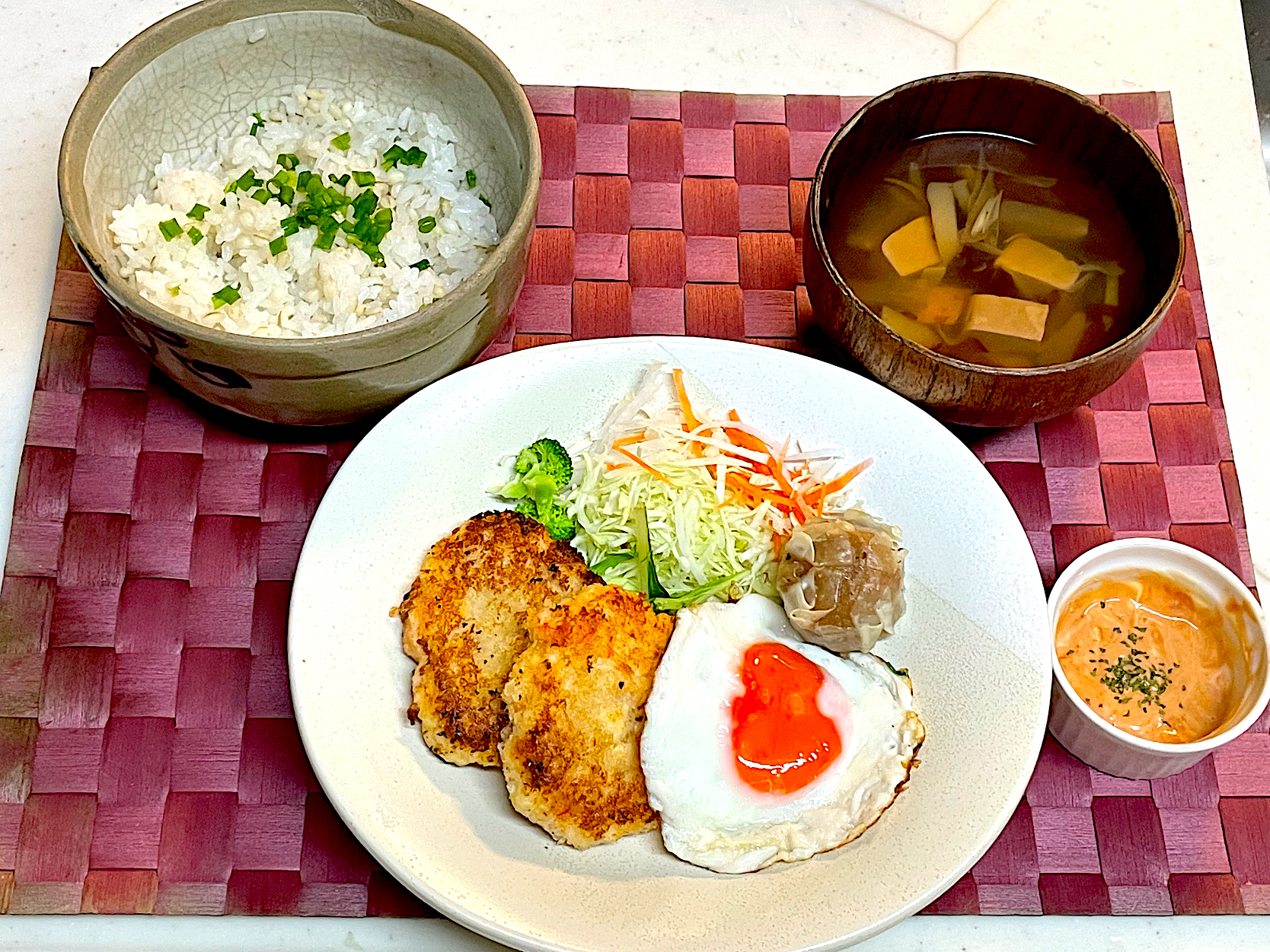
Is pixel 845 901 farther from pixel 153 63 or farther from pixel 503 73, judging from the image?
pixel 153 63

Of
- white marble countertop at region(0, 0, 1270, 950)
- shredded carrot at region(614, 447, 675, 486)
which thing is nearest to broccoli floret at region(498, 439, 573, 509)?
shredded carrot at region(614, 447, 675, 486)

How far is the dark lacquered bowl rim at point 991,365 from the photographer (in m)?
2.19

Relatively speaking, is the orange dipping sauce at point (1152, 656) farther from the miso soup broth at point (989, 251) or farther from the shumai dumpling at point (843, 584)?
the miso soup broth at point (989, 251)

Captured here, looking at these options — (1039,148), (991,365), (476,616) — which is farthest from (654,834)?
(1039,148)

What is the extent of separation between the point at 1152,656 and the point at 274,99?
219 cm

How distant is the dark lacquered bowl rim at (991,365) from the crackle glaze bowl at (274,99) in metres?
0.57

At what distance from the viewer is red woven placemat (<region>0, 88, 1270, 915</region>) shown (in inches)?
85.6

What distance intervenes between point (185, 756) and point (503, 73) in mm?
1488

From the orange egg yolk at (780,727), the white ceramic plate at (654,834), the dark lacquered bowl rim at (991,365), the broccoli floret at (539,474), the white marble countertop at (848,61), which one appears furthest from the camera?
the white marble countertop at (848,61)

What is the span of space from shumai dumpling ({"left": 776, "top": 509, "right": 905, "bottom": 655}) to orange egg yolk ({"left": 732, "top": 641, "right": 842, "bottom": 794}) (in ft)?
0.29

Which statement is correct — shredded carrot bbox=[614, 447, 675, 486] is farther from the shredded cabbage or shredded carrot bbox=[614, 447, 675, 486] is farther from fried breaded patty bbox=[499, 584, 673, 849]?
fried breaded patty bbox=[499, 584, 673, 849]

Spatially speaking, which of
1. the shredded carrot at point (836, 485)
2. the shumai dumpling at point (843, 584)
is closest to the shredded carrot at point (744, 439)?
the shredded carrot at point (836, 485)

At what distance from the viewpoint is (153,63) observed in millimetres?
2416

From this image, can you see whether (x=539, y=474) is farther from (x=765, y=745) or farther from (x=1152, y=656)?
(x=1152, y=656)
